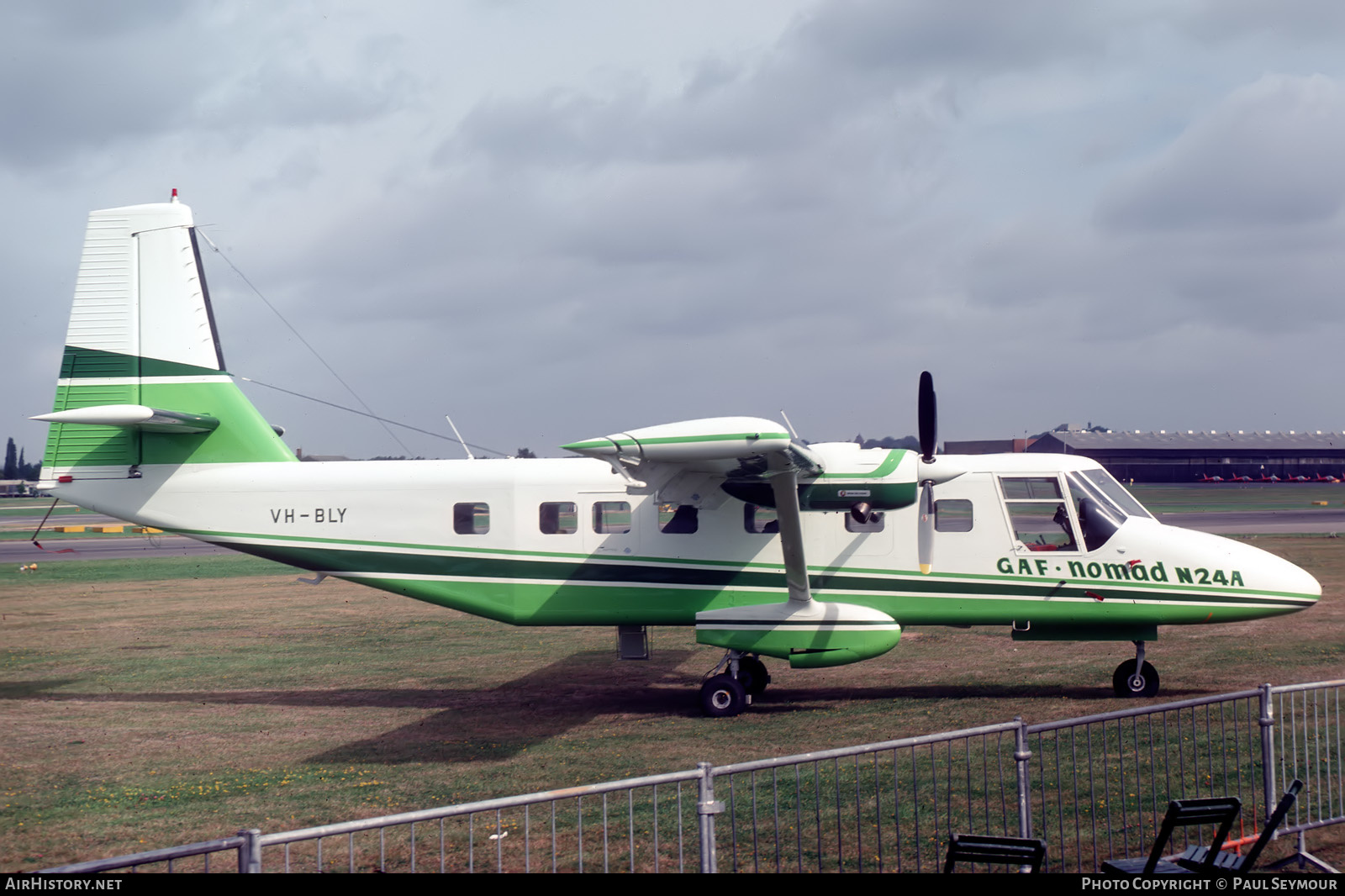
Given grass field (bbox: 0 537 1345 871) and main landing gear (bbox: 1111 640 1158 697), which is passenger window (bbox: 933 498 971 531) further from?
main landing gear (bbox: 1111 640 1158 697)

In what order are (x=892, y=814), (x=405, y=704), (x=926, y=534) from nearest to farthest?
(x=892, y=814) → (x=926, y=534) → (x=405, y=704)

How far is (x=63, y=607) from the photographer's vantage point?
23.2 m

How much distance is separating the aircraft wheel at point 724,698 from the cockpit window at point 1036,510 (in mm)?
4006

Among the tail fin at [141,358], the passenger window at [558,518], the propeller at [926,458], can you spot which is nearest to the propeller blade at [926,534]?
the propeller at [926,458]

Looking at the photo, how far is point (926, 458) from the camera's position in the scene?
41.1 feet

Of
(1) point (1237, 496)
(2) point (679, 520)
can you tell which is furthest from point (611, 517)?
(1) point (1237, 496)

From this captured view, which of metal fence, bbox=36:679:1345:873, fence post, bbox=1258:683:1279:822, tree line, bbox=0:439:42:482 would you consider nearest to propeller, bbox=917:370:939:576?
metal fence, bbox=36:679:1345:873

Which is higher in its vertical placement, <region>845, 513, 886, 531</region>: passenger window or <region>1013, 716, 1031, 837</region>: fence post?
<region>845, 513, 886, 531</region>: passenger window

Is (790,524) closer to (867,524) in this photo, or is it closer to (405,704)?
(867,524)

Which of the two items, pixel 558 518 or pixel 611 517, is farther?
pixel 558 518

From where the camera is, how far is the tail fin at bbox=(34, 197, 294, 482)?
46.0ft

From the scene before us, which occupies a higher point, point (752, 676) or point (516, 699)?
point (752, 676)

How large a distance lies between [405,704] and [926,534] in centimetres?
720

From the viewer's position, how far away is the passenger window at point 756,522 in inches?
516
